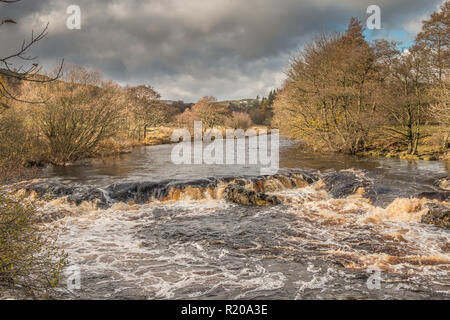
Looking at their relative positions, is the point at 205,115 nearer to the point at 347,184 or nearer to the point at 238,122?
the point at 238,122

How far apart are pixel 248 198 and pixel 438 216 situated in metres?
6.16

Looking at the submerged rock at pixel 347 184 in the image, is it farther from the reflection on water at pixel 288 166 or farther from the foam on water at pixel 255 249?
the foam on water at pixel 255 249

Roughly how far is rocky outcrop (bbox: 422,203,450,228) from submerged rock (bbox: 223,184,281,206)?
190 inches

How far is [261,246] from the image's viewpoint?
23.7 feet

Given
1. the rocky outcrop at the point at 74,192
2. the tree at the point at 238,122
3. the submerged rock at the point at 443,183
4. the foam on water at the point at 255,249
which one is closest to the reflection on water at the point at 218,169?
the submerged rock at the point at 443,183

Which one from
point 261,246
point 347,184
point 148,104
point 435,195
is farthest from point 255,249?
point 148,104

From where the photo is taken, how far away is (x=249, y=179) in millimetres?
13578

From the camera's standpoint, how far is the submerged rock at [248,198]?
439 inches

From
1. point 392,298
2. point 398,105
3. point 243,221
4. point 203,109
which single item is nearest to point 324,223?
point 243,221

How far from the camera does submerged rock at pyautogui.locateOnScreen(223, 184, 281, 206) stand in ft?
36.6

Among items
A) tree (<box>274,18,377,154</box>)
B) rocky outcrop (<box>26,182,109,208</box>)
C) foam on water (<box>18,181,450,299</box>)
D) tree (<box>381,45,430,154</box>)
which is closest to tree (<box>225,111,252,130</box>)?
tree (<box>274,18,377,154</box>)

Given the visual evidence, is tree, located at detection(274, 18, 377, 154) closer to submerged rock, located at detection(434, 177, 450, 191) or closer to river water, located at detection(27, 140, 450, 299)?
submerged rock, located at detection(434, 177, 450, 191)

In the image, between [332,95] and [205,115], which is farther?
[205,115]
